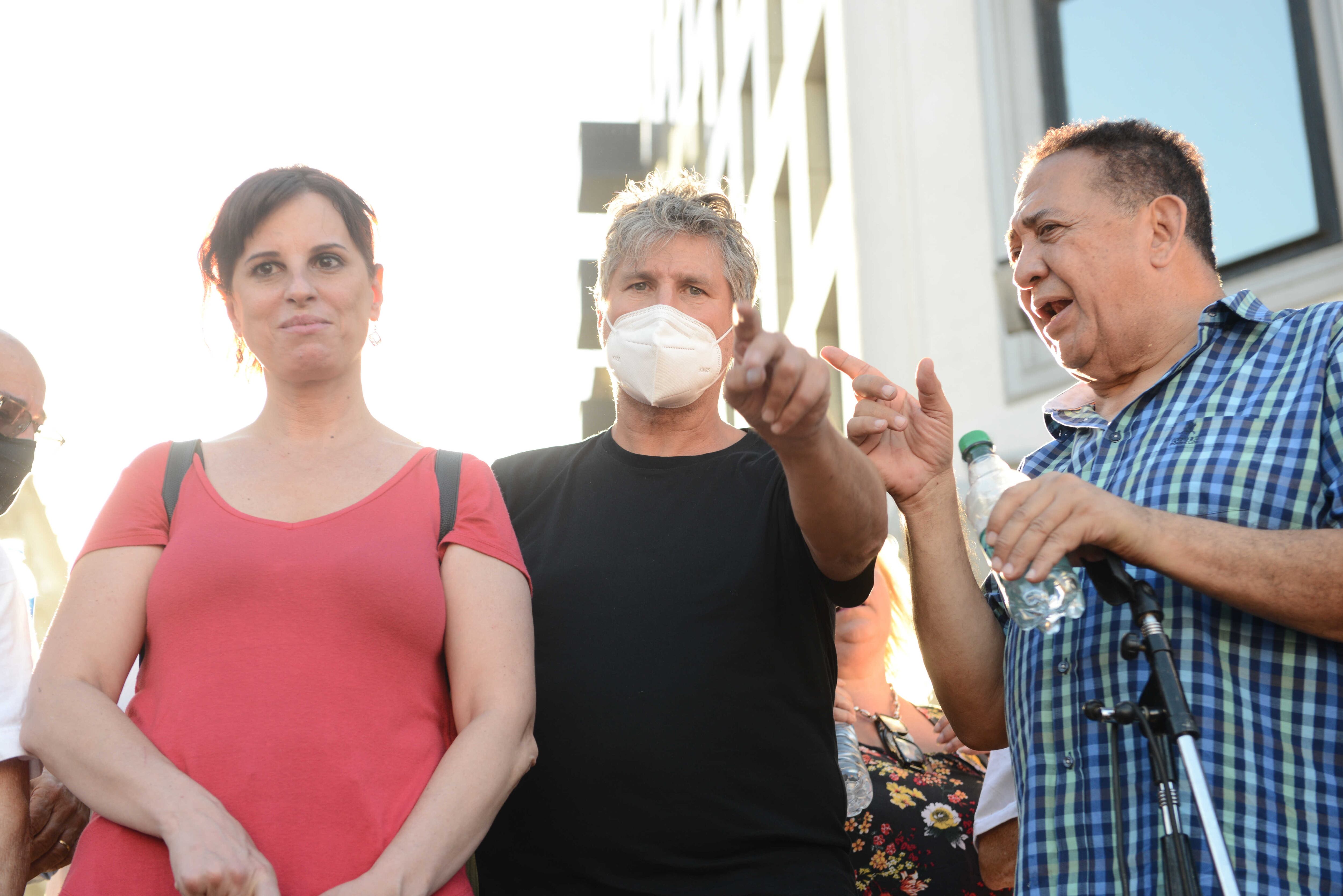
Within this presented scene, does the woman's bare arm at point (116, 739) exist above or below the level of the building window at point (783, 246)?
below

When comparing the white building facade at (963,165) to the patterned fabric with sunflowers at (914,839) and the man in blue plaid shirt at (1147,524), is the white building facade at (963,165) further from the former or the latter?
the patterned fabric with sunflowers at (914,839)

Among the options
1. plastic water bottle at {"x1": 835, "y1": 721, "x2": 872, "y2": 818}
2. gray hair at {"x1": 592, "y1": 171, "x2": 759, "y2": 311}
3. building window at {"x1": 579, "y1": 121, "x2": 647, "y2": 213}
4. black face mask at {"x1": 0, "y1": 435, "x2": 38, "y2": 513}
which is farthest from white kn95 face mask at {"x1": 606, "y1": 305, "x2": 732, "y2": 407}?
building window at {"x1": 579, "y1": 121, "x2": 647, "y2": 213}

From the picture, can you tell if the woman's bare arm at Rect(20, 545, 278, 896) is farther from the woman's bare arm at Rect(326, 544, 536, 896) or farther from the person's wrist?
the person's wrist

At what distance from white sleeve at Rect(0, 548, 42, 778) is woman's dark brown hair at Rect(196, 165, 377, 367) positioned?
0.71 m

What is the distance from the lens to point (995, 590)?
2.87 metres

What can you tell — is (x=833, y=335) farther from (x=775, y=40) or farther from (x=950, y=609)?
(x=950, y=609)

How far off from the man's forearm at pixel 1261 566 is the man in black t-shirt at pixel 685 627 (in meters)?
0.53

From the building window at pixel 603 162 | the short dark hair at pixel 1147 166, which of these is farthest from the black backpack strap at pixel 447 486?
the building window at pixel 603 162

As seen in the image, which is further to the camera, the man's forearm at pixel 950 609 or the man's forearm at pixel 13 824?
the man's forearm at pixel 950 609

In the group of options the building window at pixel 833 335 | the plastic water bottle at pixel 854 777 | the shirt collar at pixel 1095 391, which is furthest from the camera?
the building window at pixel 833 335

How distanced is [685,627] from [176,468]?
3.59 ft

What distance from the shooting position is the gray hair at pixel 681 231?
2.97 meters

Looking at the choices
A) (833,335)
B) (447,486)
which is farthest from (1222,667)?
(833,335)

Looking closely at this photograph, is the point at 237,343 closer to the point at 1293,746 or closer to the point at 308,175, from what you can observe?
the point at 308,175
